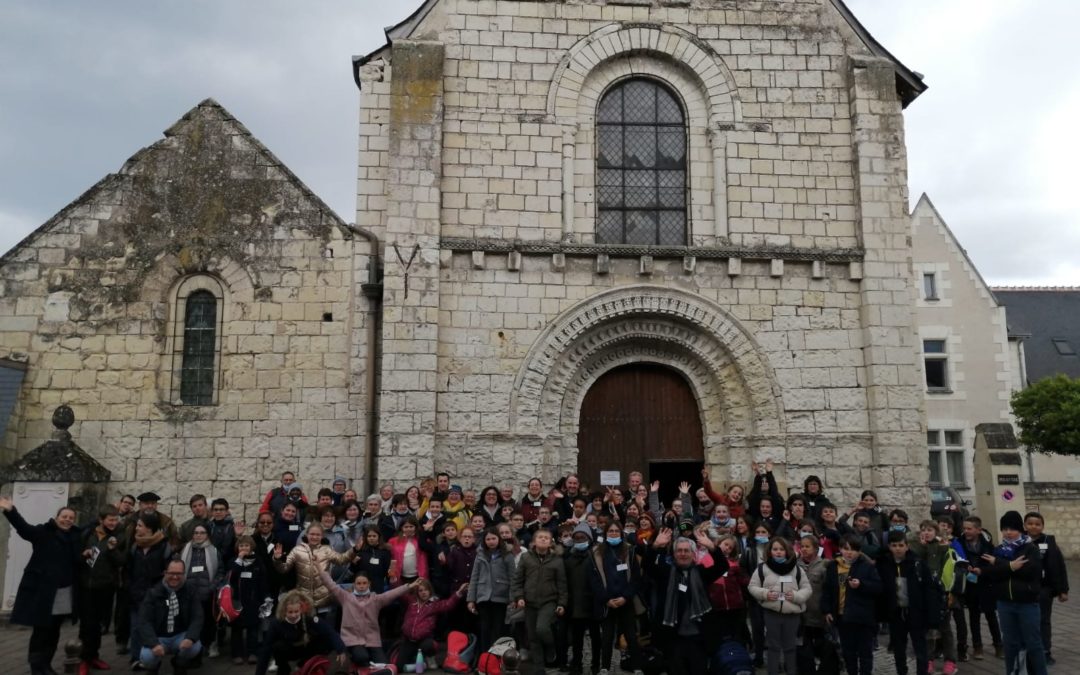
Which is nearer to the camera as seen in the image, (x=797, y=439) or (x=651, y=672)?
(x=651, y=672)

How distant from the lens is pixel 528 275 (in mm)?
12617

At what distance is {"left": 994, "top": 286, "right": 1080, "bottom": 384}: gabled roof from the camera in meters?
31.0

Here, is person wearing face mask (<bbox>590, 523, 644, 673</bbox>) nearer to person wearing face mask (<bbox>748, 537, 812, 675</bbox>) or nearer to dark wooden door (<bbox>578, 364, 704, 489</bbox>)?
person wearing face mask (<bbox>748, 537, 812, 675</bbox>)

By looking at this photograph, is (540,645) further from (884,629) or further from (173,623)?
(884,629)

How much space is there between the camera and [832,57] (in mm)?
13602

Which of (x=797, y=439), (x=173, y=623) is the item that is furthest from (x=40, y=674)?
(x=797, y=439)

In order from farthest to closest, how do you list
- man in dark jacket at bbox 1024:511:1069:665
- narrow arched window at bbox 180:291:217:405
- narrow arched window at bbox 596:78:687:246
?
narrow arched window at bbox 596:78:687:246 → narrow arched window at bbox 180:291:217:405 → man in dark jacket at bbox 1024:511:1069:665

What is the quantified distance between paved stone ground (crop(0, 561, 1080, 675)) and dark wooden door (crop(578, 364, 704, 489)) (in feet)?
13.9

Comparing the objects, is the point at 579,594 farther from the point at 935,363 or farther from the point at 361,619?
the point at 935,363

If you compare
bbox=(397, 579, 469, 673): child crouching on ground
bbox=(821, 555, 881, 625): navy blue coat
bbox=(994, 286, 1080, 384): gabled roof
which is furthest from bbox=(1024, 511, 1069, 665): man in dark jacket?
bbox=(994, 286, 1080, 384): gabled roof

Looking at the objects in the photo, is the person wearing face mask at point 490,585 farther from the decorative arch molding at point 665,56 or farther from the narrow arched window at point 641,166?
the decorative arch molding at point 665,56

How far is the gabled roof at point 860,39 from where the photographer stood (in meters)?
13.1

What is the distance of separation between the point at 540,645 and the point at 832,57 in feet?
34.1

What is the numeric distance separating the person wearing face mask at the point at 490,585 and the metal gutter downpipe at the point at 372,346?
4.10m
